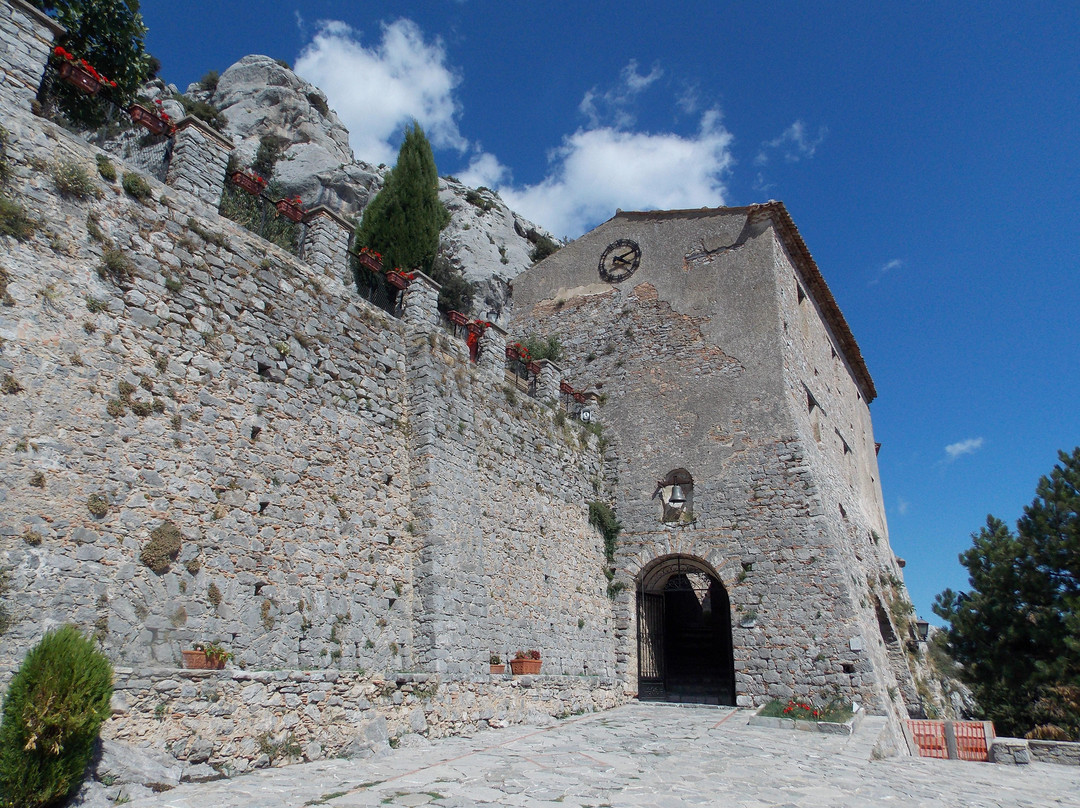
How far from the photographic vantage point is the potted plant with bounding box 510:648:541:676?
1190 cm

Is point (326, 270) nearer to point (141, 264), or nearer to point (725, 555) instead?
point (141, 264)

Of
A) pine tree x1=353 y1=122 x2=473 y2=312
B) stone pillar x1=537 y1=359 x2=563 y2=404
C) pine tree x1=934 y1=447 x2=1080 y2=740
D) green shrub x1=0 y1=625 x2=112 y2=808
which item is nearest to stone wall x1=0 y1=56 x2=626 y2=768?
green shrub x1=0 y1=625 x2=112 y2=808

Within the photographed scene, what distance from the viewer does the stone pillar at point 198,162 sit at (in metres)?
9.26

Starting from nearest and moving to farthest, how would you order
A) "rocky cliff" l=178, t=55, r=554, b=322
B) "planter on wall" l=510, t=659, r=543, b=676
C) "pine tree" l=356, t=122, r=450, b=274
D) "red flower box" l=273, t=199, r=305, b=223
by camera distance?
1. "red flower box" l=273, t=199, r=305, b=223
2. "planter on wall" l=510, t=659, r=543, b=676
3. "pine tree" l=356, t=122, r=450, b=274
4. "rocky cliff" l=178, t=55, r=554, b=322

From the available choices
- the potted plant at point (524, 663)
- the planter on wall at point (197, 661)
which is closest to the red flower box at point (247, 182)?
the planter on wall at point (197, 661)

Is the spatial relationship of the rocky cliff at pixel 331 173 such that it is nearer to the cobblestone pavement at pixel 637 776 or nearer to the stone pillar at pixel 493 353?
the stone pillar at pixel 493 353

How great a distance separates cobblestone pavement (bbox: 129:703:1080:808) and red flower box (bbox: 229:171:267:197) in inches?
298

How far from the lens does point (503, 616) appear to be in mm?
12250

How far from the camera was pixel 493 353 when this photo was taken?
1407cm

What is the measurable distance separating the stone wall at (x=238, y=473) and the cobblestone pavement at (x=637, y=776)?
3.07ft

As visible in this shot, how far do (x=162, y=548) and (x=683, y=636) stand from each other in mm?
14991

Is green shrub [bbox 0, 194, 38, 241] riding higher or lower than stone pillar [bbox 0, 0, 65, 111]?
lower

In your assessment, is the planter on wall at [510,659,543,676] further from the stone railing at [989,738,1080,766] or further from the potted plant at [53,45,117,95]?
the potted plant at [53,45,117,95]

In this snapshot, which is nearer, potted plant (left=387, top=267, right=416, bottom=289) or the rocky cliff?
potted plant (left=387, top=267, right=416, bottom=289)
